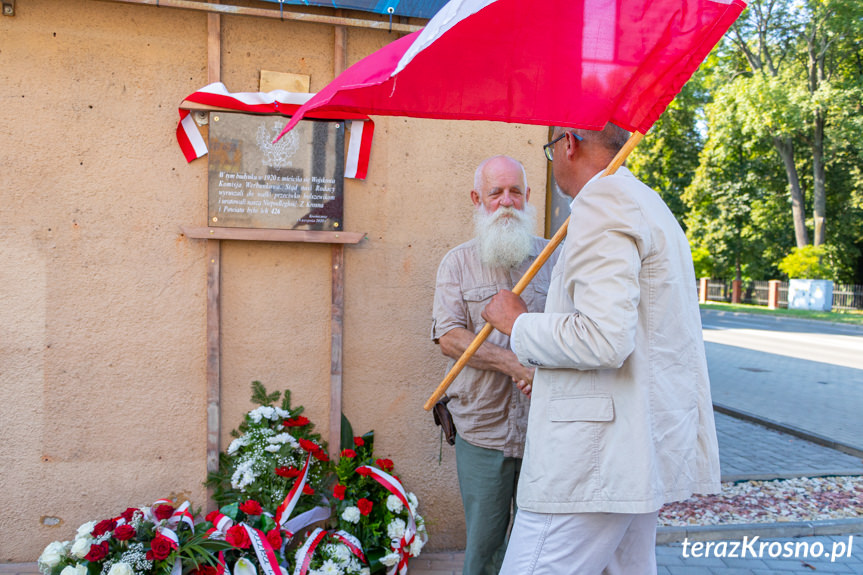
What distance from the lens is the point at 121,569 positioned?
2818mm

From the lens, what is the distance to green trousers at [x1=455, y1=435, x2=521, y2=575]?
287 cm

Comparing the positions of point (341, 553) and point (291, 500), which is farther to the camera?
point (291, 500)

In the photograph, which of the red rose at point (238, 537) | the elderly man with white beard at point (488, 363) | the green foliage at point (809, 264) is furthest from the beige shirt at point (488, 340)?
the green foliage at point (809, 264)

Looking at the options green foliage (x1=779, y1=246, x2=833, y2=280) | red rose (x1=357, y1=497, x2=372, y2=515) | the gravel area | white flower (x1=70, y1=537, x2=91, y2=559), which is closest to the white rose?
white flower (x1=70, y1=537, x2=91, y2=559)

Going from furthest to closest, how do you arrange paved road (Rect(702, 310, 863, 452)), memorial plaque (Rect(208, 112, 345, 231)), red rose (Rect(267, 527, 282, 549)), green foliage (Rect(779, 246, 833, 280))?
green foliage (Rect(779, 246, 833, 280)), paved road (Rect(702, 310, 863, 452)), memorial plaque (Rect(208, 112, 345, 231)), red rose (Rect(267, 527, 282, 549))

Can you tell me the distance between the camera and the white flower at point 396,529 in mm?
3463

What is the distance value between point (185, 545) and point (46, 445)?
1.13m

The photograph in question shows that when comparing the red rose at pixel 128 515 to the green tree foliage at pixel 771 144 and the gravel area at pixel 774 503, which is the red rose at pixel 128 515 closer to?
the gravel area at pixel 774 503

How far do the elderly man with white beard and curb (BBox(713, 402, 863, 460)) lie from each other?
543cm

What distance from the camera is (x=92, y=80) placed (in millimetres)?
3520

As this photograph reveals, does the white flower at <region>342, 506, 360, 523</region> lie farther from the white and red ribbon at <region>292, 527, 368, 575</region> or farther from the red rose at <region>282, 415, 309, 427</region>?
the red rose at <region>282, 415, 309, 427</region>

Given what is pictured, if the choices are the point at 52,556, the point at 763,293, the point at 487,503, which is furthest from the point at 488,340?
the point at 763,293

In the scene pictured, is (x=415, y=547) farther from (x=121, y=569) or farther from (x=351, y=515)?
(x=121, y=569)

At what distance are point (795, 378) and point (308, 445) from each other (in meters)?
10.1
